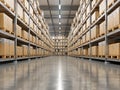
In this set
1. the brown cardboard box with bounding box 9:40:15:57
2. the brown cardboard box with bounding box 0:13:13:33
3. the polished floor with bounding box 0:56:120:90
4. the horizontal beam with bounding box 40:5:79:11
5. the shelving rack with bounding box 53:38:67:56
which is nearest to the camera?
the polished floor with bounding box 0:56:120:90

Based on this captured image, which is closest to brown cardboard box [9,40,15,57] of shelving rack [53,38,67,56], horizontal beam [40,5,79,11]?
horizontal beam [40,5,79,11]

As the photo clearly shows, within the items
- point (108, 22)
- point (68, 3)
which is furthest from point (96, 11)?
point (68, 3)

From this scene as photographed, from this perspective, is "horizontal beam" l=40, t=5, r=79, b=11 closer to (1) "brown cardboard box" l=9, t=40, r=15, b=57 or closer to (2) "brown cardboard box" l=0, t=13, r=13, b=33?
(1) "brown cardboard box" l=9, t=40, r=15, b=57

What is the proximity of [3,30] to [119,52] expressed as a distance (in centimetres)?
356

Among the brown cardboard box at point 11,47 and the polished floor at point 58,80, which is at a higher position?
the brown cardboard box at point 11,47

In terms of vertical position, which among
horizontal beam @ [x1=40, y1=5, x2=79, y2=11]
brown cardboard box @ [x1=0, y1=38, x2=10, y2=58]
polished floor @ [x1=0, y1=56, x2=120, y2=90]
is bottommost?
polished floor @ [x1=0, y1=56, x2=120, y2=90]

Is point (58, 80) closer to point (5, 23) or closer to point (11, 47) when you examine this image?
point (5, 23)

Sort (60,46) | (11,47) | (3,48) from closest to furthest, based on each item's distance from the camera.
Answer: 1. (3,48)
2. (11,47)
3. (60,46)

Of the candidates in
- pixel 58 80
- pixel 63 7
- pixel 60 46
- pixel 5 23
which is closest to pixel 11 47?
pixel 5 23

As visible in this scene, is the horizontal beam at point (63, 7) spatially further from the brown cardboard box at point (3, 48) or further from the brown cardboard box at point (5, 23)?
the brown cardboard box at point (3, 48)

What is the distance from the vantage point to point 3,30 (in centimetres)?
625

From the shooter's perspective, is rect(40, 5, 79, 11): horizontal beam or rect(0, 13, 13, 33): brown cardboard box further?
rect(40, 5, 79, 11): horizontal beam

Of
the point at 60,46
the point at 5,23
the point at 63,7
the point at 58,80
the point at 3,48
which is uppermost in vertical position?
the point at 63,7

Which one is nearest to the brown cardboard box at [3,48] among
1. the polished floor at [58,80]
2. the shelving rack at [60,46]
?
the polished floor at [58,80]
